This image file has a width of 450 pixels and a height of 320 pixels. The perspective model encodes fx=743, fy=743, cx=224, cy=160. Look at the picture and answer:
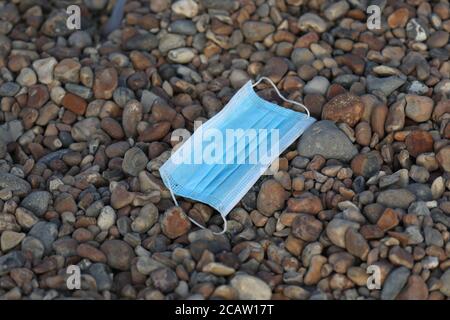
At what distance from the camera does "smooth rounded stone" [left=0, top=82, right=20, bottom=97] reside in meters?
3.82

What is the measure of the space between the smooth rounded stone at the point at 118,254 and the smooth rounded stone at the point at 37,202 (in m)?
0.36

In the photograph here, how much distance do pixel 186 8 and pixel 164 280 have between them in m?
1.82

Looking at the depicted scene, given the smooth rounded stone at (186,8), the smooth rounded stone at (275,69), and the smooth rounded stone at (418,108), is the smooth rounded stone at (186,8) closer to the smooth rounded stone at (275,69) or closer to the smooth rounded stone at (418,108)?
the smooth rounded stone at (275,69)

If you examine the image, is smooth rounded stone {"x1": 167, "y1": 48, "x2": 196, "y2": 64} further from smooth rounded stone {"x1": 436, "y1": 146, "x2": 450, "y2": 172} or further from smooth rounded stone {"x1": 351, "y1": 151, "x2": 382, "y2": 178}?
smooth rounded stone {"x1": 436, "y1": 146, "x2": 450, "y2": 172}

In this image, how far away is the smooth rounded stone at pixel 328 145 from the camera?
11.1 ft

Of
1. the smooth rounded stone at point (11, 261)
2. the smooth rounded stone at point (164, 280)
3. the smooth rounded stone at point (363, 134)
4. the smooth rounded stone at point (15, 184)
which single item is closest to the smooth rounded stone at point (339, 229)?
the smooth rounded stone at point (363, 134)

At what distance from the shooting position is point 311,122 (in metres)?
3.54

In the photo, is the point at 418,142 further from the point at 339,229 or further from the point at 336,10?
the point at 336,10

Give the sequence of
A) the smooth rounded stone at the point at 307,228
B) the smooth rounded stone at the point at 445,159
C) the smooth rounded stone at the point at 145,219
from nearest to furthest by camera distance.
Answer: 1. the smooth rounded stone at the point at 307,228
2. the smooth rounded stone at the point at 145,219
3. the smooth rounded stone at the point at 445,159

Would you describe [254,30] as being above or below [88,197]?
above
